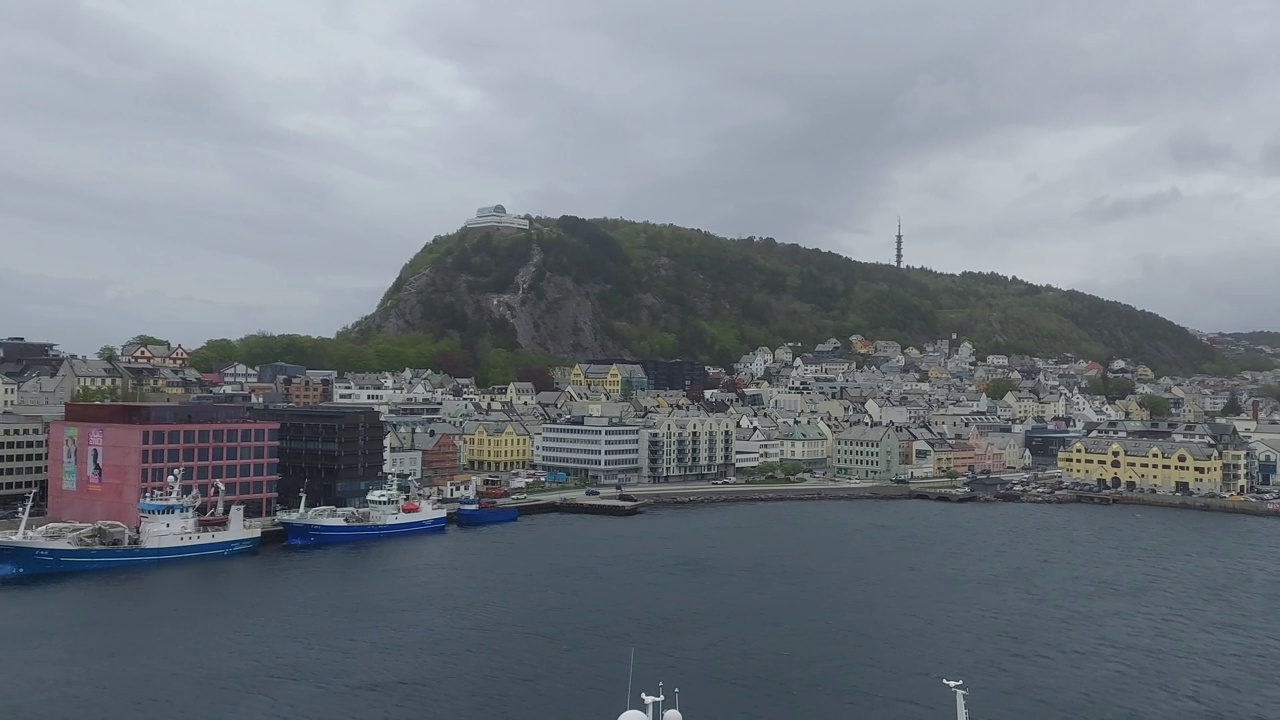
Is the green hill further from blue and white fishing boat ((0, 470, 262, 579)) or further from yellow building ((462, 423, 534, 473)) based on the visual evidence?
blue and white fishing boat ((0, 470, 262, 579))

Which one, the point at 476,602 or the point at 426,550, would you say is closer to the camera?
the point at 476,602

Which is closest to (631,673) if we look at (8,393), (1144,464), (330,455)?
(330,455)

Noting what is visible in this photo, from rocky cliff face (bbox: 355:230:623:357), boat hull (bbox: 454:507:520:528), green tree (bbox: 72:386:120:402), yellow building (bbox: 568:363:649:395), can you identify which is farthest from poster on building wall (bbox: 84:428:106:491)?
rocky cliff face (bbox: 355:230:623:357)

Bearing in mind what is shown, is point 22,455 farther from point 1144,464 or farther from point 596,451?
point 1144,464

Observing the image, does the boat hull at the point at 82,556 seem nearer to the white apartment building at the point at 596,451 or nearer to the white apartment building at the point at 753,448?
the white apartment building at the point at 596,451

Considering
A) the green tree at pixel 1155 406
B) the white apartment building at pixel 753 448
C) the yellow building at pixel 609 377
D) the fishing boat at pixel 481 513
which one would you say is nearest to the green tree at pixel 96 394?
the fishing boat at pixel 481 513

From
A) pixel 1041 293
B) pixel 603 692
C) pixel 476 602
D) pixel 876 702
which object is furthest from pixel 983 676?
pixel 1041 293

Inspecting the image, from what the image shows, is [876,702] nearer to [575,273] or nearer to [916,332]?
[575,273]
